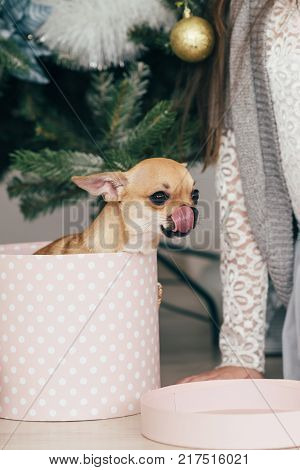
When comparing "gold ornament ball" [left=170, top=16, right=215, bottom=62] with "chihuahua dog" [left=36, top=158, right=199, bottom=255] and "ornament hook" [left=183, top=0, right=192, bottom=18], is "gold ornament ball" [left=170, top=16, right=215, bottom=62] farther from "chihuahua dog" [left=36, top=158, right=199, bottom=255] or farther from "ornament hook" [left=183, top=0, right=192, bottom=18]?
"chihuahua dog" [left=36, top=158, right=199, bottom=255]

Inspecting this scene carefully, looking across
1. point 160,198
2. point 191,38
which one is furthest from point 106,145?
point 160,198

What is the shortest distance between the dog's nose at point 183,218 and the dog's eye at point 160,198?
21 mm

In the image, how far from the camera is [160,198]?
634 mm

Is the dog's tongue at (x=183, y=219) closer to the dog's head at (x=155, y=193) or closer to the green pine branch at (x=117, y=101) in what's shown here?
the dog's head at (x=155, y=193)

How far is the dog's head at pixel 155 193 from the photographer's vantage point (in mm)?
619

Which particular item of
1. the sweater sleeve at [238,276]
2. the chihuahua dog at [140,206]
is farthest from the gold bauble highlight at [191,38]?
the chihuahua dog at [140,206]

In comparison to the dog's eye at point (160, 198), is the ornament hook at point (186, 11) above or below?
above

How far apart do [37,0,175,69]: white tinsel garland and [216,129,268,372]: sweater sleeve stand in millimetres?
172

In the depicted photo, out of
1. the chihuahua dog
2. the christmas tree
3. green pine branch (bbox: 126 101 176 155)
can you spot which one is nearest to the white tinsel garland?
the christmas tree

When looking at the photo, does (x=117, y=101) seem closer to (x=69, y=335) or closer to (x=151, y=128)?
(x=151, y=128)

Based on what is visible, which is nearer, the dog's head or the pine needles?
the dog's head

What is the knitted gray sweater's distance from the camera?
875 mm

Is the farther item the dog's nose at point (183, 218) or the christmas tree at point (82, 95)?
the christmas tree at point (82, 95)

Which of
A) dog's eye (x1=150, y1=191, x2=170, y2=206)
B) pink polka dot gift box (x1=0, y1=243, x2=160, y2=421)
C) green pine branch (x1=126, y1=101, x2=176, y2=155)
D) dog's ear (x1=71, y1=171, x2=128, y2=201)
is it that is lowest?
pink polka dot gift box (x1=0, y1=243, x2=160, y2=421)
